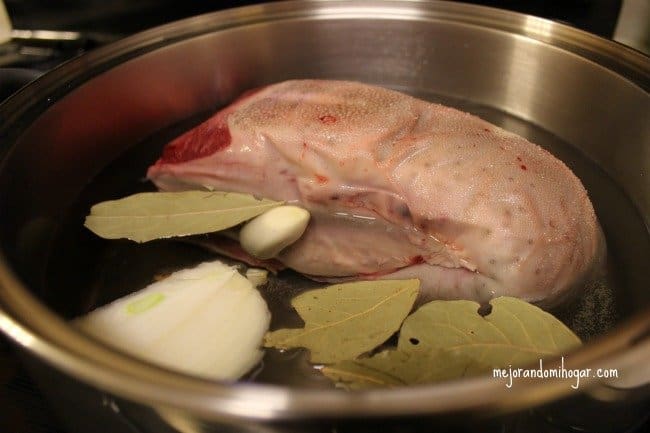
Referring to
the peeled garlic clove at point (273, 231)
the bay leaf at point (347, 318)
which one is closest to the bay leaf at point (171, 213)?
the peeled garlic clove at point (273, 231)

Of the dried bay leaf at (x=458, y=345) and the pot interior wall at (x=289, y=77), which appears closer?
the dried bay leaf at (x=458, y=345)

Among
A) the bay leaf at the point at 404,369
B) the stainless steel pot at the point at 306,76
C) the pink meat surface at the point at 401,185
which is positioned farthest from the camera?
the pink meat surface at the point at 401,185

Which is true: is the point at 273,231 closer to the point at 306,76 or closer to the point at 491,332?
the point at 491,332

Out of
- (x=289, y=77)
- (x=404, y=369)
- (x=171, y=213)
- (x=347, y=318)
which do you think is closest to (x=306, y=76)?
(x=289, y=77)

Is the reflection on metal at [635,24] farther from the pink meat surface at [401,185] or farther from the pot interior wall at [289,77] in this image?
the pink meat surface at [401,185]

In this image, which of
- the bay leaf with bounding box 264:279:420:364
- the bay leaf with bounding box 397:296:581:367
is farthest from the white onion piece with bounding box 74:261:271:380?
the bay leaf with bounding box 397:296:581:367
